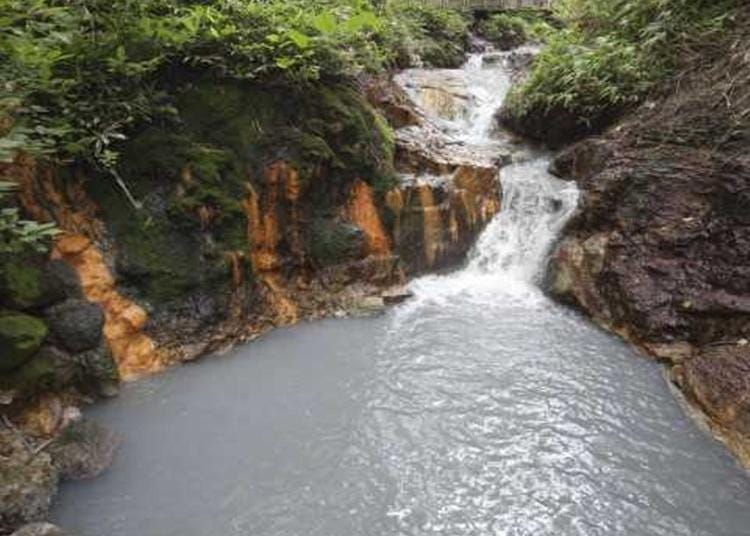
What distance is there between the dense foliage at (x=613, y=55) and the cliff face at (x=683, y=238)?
1.63 ft

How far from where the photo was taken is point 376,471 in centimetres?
375

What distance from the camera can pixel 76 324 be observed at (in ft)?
13.9

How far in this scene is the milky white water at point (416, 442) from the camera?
3.38 metres

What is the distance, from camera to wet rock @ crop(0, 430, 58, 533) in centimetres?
310

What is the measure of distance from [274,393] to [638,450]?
9.16 feet

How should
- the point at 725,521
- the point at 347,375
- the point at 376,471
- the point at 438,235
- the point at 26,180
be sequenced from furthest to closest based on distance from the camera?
the point at 438,235
the point at 347,375
the point at 26,180
the point at 376,471
the point at 725,521

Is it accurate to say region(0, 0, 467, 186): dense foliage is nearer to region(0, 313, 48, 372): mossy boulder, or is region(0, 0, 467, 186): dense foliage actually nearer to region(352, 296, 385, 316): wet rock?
region(0, 313, 48, 372): mossy boulder

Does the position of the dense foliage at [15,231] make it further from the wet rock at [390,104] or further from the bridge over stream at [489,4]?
the bridge over stream at [489,4]

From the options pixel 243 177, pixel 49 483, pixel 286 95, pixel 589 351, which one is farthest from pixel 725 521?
pixel 286 95

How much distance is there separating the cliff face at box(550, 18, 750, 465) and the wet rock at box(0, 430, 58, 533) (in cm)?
459

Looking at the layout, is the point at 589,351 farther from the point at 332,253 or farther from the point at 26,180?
the point at 26,180

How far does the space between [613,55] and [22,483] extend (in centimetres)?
796

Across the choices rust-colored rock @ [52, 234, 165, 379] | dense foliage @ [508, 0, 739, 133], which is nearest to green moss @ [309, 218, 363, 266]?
rust-colored rock @ [52, 234, 165, 379]

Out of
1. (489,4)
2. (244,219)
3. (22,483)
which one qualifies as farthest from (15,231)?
(489,4)
